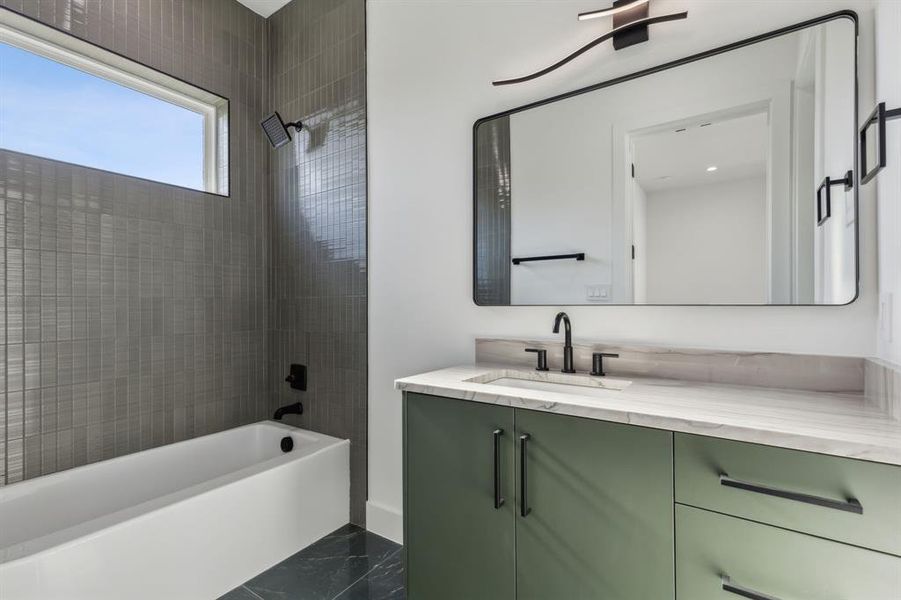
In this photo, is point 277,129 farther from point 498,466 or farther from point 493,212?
point 498,466

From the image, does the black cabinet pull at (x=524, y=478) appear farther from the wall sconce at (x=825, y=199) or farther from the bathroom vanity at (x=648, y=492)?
the wall sconce at (x=825, y=199)

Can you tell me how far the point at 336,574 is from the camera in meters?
1.83

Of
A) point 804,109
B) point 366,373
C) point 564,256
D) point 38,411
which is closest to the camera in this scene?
point 804,109

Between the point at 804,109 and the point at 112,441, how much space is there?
3062mm

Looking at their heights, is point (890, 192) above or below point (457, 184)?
below

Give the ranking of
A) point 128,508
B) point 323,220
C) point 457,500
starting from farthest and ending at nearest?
point 323,220 → point 128,508 → point 457,500

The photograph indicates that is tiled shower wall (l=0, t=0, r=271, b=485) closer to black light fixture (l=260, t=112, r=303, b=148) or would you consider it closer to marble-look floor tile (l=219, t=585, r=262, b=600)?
black light fixture (l=260, t=112, r=303, b=148)

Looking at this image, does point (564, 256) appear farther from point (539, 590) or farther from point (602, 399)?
point (539, 590)

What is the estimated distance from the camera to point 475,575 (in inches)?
51.9

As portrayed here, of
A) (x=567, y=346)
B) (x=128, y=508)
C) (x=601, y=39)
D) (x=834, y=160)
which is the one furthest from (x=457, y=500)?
(x=601, y=39)

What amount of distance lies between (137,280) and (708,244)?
2.56 metres

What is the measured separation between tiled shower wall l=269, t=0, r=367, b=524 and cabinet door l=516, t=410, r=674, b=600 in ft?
4.12

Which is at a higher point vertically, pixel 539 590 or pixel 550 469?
pixel 550 469

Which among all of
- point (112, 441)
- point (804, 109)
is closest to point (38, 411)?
point (112, 441)
